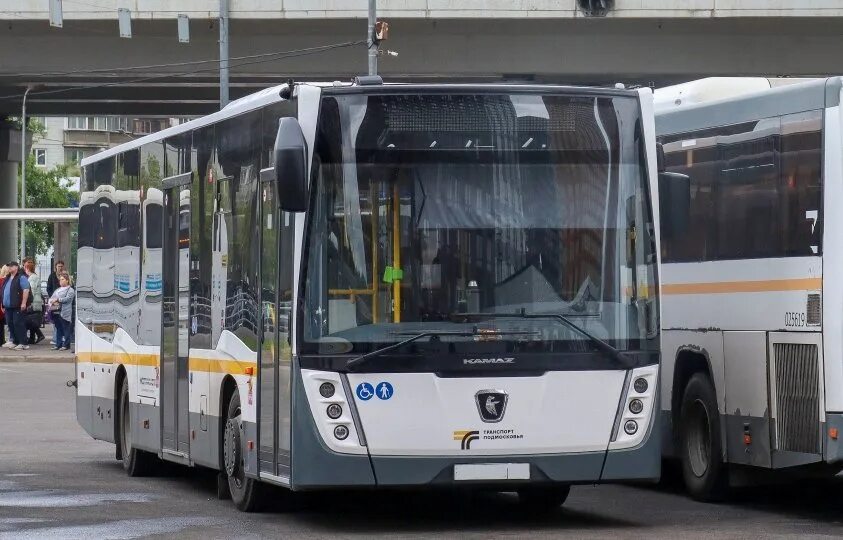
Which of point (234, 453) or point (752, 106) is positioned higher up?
point (752, 106)

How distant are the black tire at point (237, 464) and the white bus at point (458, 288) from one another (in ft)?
1.84

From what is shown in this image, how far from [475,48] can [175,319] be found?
26.1 m

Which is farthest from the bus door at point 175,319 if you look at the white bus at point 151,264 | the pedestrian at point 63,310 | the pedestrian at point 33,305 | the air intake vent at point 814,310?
the pedestrian at point 33,305

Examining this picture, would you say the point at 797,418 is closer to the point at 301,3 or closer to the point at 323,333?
the point at 323,333

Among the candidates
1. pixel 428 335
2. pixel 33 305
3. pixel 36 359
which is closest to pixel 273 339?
pixel 428 335

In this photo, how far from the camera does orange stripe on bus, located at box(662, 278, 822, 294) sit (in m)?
12.3

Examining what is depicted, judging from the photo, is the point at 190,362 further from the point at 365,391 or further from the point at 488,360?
the point at 488,360

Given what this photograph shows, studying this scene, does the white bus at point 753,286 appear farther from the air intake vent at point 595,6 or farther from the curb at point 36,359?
the curb at point 36,359

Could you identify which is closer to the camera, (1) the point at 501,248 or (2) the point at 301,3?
(1) the point at 501,248

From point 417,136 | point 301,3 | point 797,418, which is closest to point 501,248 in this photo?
point 417,136

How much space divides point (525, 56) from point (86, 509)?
92.2 feet

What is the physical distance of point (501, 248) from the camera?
11.8m

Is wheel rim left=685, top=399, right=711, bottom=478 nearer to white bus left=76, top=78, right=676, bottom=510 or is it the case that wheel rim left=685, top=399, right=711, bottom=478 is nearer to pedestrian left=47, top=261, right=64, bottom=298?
white bus left=76, top=78, right=676, bottom=510

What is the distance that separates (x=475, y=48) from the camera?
133 ft
